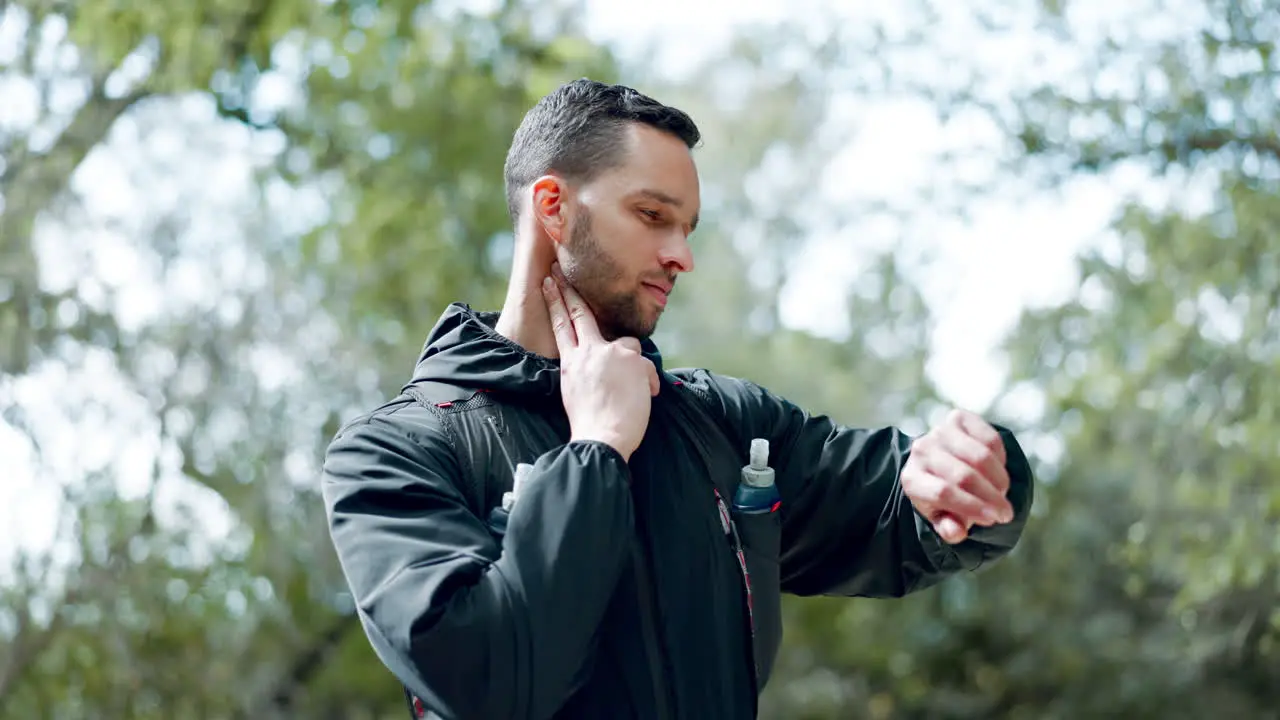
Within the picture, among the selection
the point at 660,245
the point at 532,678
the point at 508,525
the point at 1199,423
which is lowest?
the point at 1199,423

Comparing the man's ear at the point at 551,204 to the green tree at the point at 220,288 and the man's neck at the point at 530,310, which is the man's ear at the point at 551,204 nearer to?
the man's neck at the point at 530,310

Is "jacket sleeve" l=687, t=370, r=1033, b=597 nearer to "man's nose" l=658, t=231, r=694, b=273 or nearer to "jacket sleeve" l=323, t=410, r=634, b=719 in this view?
"man's nose" l=658, t=231, r=694, b=273

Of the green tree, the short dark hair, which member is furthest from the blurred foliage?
the short dark hair

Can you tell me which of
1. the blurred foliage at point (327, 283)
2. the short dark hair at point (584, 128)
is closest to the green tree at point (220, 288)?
the blurred foliage at point (327, 283)

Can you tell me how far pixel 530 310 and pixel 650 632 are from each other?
0.49 metres

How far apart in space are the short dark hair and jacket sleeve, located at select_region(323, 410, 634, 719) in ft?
1.50

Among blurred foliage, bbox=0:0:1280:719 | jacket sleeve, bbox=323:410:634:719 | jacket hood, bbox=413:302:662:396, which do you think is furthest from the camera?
blurred foliage, bbox=0:0:1280:719

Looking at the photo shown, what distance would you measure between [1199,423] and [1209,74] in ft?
6.27

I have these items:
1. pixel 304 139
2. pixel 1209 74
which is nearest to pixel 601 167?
pixel 1209 74

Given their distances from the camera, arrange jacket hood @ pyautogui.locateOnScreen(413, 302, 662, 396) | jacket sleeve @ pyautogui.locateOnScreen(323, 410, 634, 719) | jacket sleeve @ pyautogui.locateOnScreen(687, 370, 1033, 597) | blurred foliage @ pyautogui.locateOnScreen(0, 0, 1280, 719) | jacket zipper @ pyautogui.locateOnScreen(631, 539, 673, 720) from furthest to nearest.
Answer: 1. blurred foliage @ pyautogui.locateOnScreen(0, 0, 1280, 719)
2. jacket sleeve @ pyautogui.locateOnScreen(687, 370, 1033, 597)
3. jacket hood @ pyautogui.locateOnScreen(413, 302, 662, 396)
4. jacket zipper @ pyautogui.locateOnScreen(631, 539, 673, 720)
5. jacket sleeve @ pyautogui.locateOnScreen(323, 410, 634, 719)

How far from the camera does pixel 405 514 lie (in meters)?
1.78

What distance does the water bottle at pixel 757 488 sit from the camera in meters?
2.01

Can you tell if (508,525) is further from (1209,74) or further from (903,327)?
(903,327)

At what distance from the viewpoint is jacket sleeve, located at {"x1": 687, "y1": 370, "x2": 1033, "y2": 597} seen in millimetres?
2127
